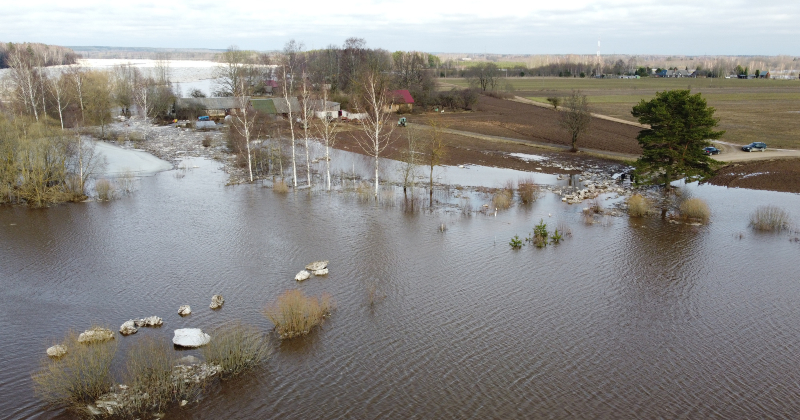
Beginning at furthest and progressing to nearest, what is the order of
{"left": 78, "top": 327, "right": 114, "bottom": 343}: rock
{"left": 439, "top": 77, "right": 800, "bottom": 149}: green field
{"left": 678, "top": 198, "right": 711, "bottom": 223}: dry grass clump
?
{"left": 439, "top": 77, "right": 800, "bottom": 149}: green field, {"left": 678, "top": 198, "right": 711, "bottom": 223}: dry grass clump, {"left": 78, "top": 327, "right": 114, "bottom": 343}: rock

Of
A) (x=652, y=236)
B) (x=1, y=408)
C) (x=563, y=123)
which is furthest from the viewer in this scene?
(x=563, y=123)

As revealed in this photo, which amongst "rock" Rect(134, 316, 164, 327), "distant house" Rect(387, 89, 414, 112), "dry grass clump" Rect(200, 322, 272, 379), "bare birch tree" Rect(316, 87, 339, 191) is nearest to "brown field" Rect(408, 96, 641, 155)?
"distant house" Rect(387, 89, 414, 112)

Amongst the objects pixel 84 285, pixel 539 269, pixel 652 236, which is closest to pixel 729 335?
pixel 539 269

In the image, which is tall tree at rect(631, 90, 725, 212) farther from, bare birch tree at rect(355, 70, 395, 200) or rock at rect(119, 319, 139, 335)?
rock at rect(119, 319, 139, 335)

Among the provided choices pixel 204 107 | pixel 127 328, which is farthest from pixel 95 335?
pixel 204 107

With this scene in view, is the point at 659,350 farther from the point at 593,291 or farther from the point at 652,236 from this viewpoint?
the point at 652,236

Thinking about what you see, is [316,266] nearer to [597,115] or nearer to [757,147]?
[757,147]

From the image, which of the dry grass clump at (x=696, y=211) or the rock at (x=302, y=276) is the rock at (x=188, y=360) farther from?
the dry grass clump at (x=696, y=211)
